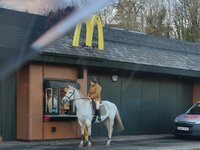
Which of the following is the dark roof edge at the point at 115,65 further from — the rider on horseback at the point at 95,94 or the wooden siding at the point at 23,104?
the rider on horseback at the point at 95,94

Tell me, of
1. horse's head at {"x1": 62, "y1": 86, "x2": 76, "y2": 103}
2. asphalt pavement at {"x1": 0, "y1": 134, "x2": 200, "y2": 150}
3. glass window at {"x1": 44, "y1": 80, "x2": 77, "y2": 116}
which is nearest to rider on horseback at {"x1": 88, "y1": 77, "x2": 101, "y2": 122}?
horse's head at {"x1": 62, "y1": 86, "x2": 76, "y2": 103}

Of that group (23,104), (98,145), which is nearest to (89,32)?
(23,104)

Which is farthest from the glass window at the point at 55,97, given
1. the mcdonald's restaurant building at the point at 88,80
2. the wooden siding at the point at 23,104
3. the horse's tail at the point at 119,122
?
the horse's tail at the point at 119,122

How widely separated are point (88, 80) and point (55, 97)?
7.16 feet

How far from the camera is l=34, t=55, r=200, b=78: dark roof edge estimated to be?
16.3m

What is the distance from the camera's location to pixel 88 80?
18.7 meters

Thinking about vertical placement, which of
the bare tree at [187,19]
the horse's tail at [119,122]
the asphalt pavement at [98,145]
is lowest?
the asphalt pavement at [98,145]

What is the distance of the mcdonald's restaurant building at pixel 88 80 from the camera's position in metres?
16.2

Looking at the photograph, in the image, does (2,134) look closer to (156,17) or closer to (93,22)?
(93,22)

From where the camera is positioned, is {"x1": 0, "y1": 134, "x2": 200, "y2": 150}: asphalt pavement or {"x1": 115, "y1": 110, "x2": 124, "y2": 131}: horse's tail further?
{"x1": 115, "y1": 110, "x2": 124, "y2": 131}: horse's tail

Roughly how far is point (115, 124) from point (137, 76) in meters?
3.56

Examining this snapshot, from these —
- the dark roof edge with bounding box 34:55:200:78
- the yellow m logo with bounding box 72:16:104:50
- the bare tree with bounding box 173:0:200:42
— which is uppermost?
the bare tree with bounding box 173:0:200:42

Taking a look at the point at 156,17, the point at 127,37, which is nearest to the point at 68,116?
the point at 127,37

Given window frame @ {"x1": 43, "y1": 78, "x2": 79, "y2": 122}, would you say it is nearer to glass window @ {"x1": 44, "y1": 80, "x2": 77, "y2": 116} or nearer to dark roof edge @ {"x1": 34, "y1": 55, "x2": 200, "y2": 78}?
glass window @ {"x1": 44, "y1": 80, "x2": 77, "y2": 116}
